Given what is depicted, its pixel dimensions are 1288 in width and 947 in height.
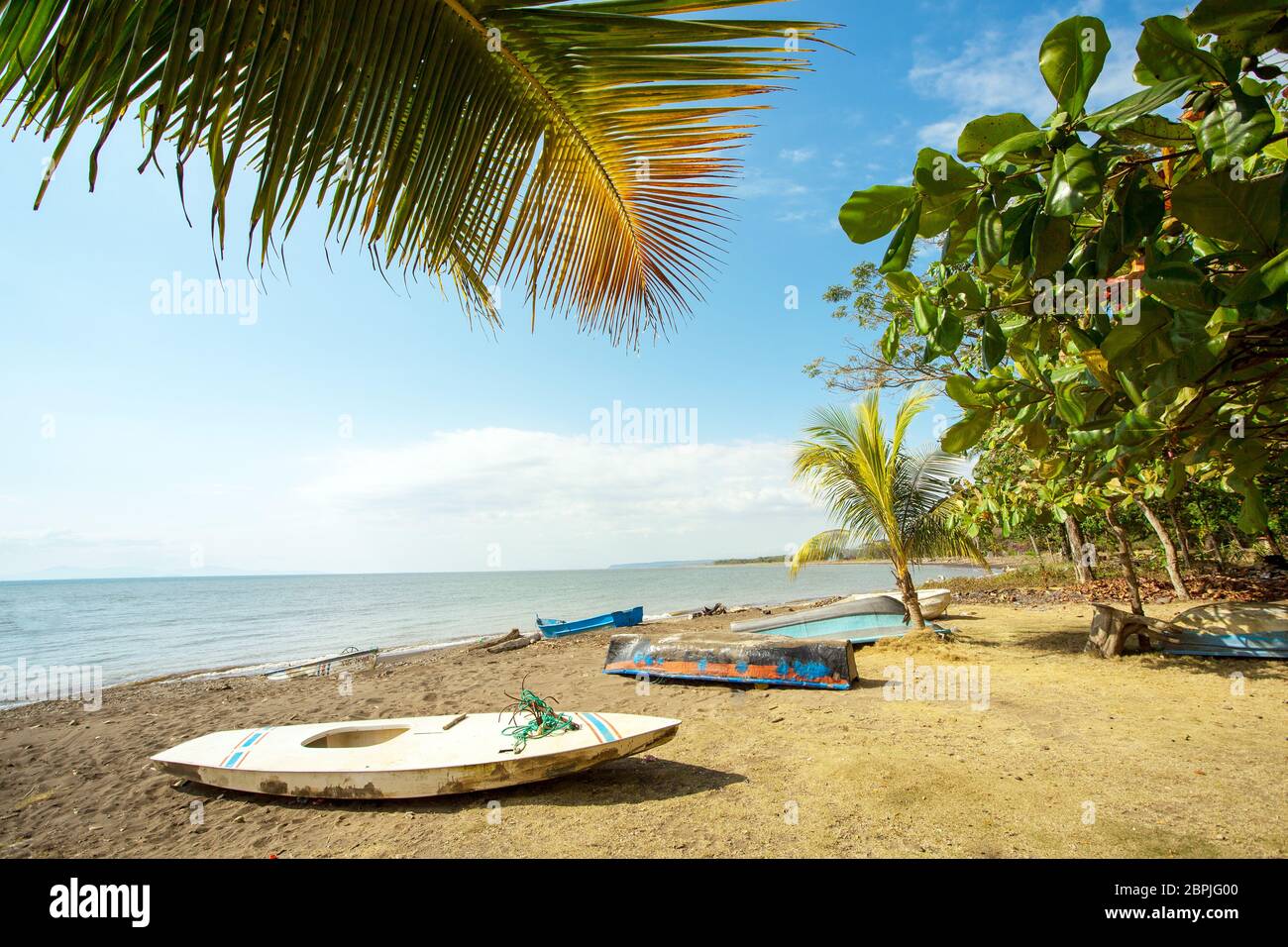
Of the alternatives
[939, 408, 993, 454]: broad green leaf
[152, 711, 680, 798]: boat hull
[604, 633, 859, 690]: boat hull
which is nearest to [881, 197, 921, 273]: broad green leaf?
[939, 408, 993, 454]: broad green leaf

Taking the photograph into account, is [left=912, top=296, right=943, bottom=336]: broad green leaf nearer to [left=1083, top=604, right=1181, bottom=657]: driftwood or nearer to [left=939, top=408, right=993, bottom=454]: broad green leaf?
[left=939, top=408, right=993, bottom=454]: broad green leaf

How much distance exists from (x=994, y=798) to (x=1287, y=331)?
372cm

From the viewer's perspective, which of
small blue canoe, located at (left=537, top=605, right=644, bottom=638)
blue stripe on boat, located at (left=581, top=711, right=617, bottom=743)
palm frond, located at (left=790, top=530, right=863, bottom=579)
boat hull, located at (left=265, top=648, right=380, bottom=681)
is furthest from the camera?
small blue canoe, located at (left=537, top=605, right=644, bottom=638)

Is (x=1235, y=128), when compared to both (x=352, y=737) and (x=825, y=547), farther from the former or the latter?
(x=825, y=547)

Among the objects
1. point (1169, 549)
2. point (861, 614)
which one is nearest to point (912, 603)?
point (861, 614)

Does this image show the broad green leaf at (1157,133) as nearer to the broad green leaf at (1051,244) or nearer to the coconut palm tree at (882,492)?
the broad green leaf at (1051,244)

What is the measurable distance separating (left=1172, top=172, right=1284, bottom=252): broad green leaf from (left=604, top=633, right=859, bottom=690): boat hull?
6.94 metres

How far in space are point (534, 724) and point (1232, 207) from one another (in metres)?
5.35

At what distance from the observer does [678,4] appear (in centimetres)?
134

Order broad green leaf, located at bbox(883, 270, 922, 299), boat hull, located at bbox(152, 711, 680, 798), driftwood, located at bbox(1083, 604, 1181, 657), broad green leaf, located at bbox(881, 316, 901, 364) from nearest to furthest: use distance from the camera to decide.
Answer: broad green leaf, located at bbox(883, 270, 922, 299) < broad green leaf, located at bbox(881, 316, 901, 364) < boat hull, located at bbox(152, 711, 680, 798) < driftwood, located at bbox(1083, 604, 1181, 657)

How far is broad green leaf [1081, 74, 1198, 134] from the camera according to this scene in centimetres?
96

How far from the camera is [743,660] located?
26.1ft

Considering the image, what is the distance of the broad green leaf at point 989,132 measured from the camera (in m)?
1.19
